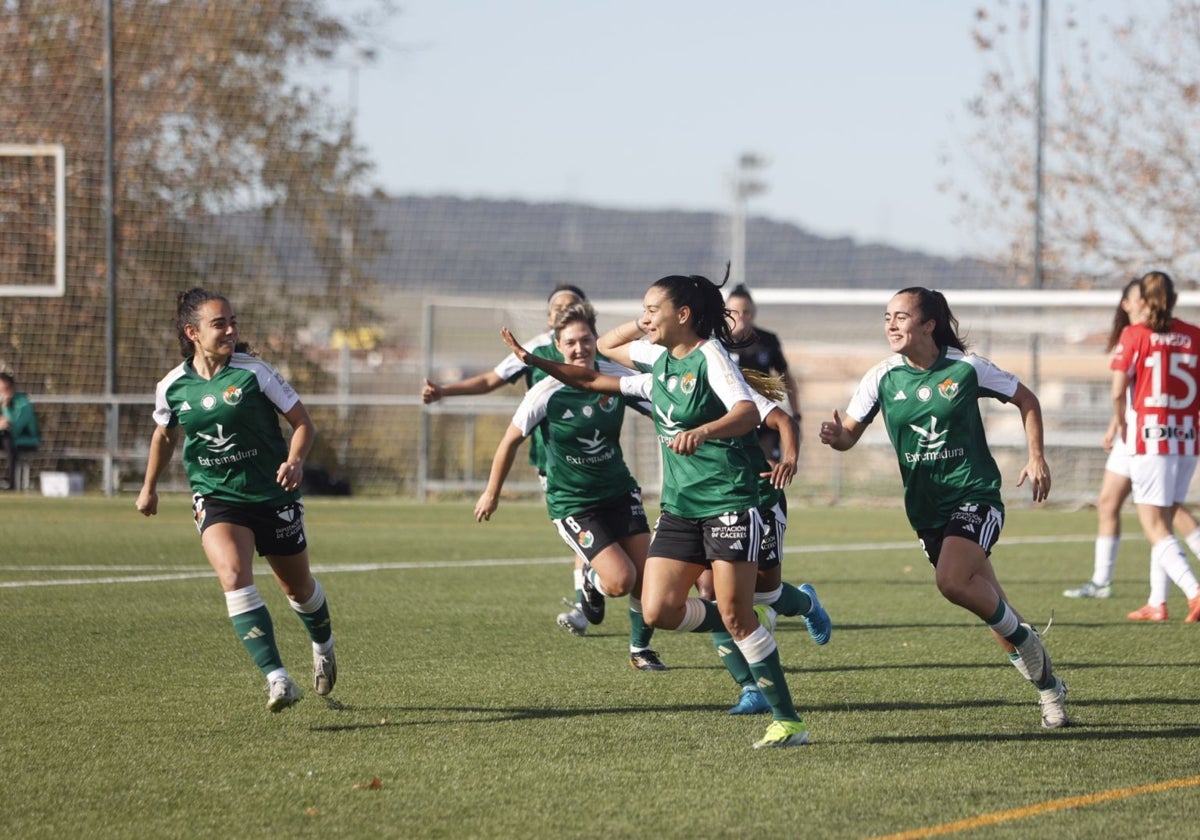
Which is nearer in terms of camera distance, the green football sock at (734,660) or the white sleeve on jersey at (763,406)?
the white sleeve on jersey at (763,406)

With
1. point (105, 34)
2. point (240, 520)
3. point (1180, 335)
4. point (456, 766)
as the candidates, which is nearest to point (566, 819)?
point (456, 766)

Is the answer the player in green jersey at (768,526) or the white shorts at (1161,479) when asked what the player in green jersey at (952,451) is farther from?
the white shorts at (1161,479)

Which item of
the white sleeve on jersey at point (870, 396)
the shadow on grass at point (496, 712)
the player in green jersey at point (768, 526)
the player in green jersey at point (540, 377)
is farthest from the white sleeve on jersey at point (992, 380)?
the player in green jersey at point (540, 377)

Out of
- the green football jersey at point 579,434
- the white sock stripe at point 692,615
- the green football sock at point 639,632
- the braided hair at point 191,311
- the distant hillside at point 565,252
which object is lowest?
the green football sock at point 639,632

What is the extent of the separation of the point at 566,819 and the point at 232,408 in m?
2.73

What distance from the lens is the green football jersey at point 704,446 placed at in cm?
607

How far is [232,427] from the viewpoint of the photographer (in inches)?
267

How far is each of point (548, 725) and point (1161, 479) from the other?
538 centimetres

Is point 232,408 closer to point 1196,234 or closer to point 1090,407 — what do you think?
point 1090,407

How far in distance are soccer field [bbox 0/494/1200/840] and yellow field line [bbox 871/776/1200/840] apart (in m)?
0.01

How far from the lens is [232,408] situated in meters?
6.76

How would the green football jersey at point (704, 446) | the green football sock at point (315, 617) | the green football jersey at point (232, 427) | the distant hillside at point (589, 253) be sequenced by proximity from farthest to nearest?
the distant hillside at point (589, 253) < the green football sock at point (315, 617) < the green football jersey at point (232, 427) < the green football jersey at point (704, 446)

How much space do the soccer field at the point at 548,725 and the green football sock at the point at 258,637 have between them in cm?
24

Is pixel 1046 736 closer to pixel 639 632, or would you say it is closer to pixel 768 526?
pixel 768 526
